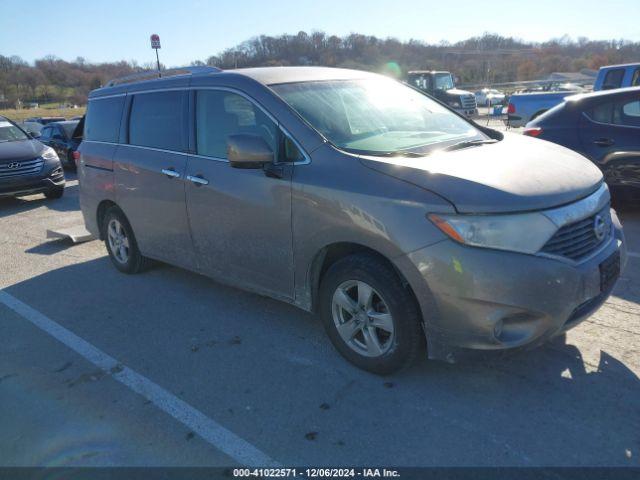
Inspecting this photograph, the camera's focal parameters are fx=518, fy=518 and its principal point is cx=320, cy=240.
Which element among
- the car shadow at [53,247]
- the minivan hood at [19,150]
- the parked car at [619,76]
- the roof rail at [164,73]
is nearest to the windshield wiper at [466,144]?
the roof rail at [164,73]

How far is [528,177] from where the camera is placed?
290 cm

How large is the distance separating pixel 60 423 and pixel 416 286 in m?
2.17

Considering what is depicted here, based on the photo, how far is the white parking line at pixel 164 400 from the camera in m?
2.64

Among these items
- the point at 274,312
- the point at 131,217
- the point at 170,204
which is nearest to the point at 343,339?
the point at 274,312

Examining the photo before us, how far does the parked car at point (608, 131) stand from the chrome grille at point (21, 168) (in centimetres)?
889

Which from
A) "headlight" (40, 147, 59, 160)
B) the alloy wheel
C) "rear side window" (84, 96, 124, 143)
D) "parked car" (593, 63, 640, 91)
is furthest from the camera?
"parked car" (593, 63, 640, 91)

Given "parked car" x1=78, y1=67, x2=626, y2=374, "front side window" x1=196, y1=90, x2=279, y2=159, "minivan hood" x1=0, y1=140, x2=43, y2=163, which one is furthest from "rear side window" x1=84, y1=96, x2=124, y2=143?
"minivan hood" x1=0, y1=140, x2=43, y2=163

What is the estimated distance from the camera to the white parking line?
2.64 m

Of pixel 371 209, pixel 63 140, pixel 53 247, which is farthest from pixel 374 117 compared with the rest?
pixel 63 140

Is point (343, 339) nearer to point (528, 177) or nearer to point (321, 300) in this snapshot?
point (321, 300)

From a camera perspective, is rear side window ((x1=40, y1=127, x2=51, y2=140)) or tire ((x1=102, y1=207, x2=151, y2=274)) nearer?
tire ((x1=102, y1=207, x2=151, y2=274))

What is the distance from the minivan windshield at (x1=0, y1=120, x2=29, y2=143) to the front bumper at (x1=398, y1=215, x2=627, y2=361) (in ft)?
34.0

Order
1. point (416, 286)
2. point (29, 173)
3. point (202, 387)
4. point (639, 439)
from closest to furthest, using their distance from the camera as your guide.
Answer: point (639, 439) → point (416, 286) → point (202, 387) → point (29, 173)

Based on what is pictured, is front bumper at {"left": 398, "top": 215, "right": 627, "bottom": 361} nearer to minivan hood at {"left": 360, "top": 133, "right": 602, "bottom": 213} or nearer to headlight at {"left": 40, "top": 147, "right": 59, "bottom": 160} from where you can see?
minivan hood at {"left": 360, "top": 133, "right": 602, "bottom": 213}
